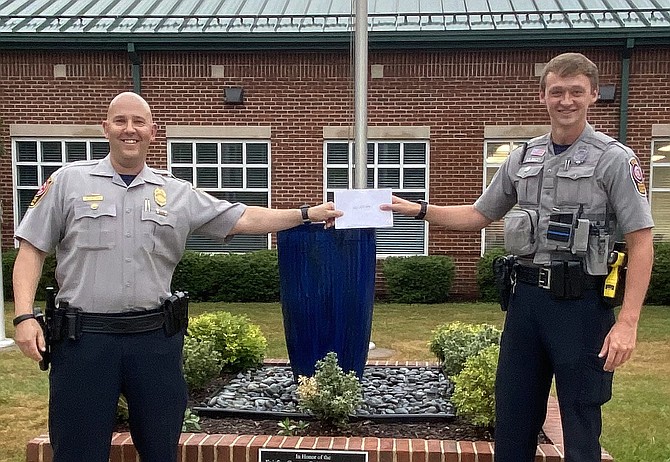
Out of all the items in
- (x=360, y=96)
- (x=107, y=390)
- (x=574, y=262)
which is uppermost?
(x=360, y=96)

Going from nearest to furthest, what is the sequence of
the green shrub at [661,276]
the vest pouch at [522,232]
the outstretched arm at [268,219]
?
the vest pouch at [522,232]
the outstretched arm at [268,219]
the green shrub at [661,276]

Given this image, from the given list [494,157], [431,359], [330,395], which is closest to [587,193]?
[330,395]

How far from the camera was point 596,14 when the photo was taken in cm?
1062

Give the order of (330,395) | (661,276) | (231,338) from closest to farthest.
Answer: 1. (330,395)
2. (231,338)
3. (661,276)

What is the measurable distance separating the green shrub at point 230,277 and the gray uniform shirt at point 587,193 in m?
7.64

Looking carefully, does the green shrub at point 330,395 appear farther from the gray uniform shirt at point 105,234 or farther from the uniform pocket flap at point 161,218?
the uniform pocket flap at point 161,218

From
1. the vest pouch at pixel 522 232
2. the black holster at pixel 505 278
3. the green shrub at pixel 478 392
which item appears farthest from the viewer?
the green shrub at pixel 478 392

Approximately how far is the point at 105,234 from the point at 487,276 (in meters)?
8.33

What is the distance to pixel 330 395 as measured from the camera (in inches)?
142

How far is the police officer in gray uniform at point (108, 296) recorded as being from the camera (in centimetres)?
262

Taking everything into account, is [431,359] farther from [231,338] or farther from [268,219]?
[268,219]

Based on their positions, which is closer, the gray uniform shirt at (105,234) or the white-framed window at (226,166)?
the gray uniform shirt at (105,234)

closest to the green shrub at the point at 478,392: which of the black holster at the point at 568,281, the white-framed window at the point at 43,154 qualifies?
the black holster at the point at 568,281

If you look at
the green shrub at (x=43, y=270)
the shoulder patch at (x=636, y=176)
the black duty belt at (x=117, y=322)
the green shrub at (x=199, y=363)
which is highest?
the shoulder patch at (x=636, y=176)
